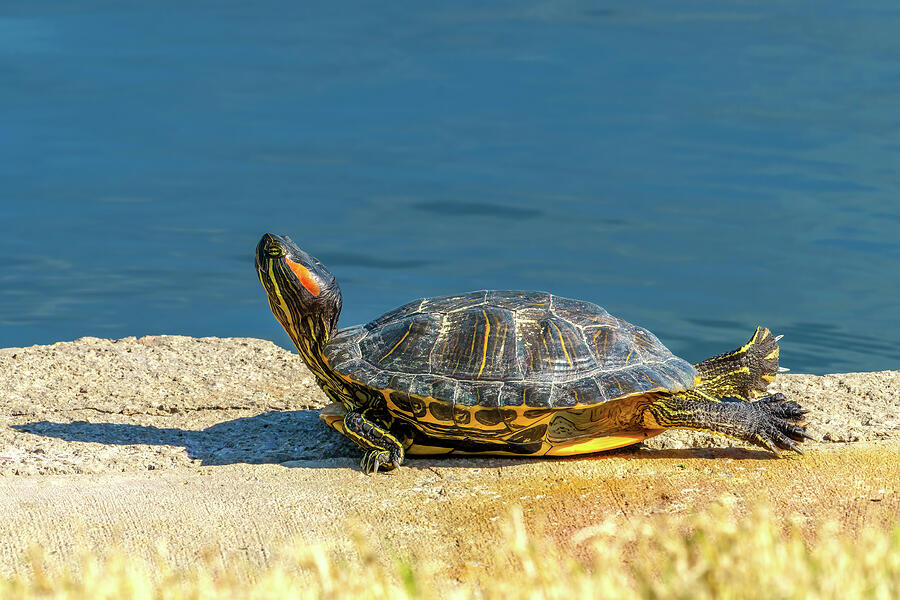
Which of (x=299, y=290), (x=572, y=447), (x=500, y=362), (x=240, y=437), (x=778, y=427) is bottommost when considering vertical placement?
(x=240, y=437)

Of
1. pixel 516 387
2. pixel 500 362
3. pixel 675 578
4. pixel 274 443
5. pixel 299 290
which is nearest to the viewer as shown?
pixel 675 578

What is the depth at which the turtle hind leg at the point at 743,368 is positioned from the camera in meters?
5.50

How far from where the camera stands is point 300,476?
4707 millimetres

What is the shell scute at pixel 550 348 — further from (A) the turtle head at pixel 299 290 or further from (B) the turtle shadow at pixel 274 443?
(A) the turtle head at pixel 299 290

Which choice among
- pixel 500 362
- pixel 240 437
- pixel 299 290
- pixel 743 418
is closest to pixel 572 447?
pixel 500 362

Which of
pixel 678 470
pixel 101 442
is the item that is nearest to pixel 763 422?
pixel 678 470

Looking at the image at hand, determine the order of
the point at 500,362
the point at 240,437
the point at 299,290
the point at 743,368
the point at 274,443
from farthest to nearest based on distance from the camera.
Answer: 1. the point at 240,437
2. the point at 274,443
3. the point at 743,368
4. the point at 299,290
5. the point at 500,362

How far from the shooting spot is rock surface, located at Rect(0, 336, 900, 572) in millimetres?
3920

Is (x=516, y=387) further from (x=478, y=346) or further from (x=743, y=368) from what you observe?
(x=743, y=368)

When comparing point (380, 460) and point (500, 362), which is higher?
point (500, 362)

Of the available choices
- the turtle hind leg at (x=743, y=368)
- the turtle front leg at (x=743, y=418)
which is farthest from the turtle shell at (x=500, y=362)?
the turtle hind leg at (x=743, y=368)

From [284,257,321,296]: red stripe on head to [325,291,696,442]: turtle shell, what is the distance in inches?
14.0

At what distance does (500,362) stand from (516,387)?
0.57 ft

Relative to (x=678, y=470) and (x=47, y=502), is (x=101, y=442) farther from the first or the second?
(x=678, y=470)
